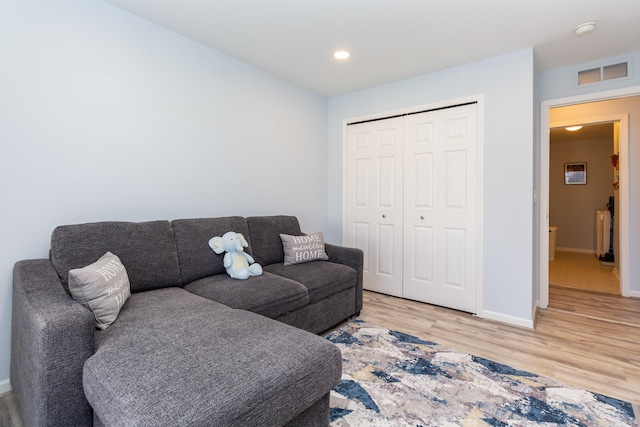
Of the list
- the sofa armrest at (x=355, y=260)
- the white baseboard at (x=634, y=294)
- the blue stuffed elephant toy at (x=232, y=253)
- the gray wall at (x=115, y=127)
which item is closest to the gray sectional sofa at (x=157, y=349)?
the blue stuffed elephant toy at (x=232, y=253)

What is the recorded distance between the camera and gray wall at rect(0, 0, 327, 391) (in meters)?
1.80

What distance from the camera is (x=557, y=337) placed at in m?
2.54

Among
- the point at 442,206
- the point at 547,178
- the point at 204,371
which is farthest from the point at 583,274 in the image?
the point at 204,371

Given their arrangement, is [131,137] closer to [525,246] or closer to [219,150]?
[219,150]

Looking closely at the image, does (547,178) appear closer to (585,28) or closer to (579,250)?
(585,28)

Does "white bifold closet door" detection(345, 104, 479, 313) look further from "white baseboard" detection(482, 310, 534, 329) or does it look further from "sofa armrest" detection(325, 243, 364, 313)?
"sofa armrest" detection(325, 243, 364, 313)

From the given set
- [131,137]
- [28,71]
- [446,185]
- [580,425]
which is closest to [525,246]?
[446,185]

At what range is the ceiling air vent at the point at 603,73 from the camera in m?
2.87

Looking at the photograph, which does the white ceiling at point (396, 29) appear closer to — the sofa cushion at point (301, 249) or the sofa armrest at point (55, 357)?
the sofa cushion at point (301, 249)

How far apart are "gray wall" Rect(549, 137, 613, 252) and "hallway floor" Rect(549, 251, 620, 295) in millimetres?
753

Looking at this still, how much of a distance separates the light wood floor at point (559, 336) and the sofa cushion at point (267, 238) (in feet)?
3.40

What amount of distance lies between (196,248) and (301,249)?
0.93 meters

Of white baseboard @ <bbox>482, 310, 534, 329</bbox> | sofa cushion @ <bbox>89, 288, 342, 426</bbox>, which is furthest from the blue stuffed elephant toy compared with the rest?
white baseboard @ <bbox>482, 310, 534, 329</bbox>

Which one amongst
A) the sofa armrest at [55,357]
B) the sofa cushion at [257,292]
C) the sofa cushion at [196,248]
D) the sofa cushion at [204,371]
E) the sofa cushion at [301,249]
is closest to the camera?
the sofa cushion at [204,371]
